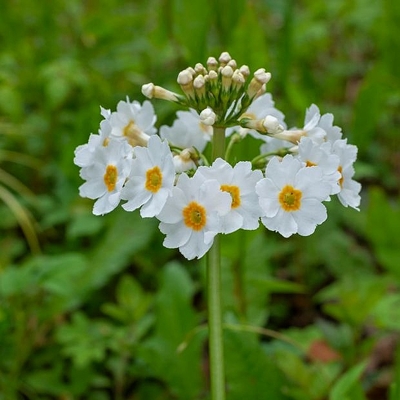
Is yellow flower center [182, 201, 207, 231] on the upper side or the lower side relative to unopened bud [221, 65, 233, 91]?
lower

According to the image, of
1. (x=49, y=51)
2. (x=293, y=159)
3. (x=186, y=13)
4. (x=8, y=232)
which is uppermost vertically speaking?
(x=49, y=51)

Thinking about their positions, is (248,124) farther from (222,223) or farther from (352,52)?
(352,52)

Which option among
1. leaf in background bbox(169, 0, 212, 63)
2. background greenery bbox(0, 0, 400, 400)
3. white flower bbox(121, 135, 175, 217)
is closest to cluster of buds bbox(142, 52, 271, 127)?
white flower bbox(121, 135, 175, 217)

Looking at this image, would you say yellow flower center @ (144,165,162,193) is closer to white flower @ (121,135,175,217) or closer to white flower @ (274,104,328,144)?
white flower @ (121,135,175,217)

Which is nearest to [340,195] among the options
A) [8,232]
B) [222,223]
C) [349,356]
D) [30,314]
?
[222,223]

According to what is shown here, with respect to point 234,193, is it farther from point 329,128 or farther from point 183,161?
point 329,128

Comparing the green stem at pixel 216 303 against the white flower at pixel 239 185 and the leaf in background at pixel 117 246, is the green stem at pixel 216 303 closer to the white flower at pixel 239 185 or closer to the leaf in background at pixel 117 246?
the white flower at pixel 239 185
